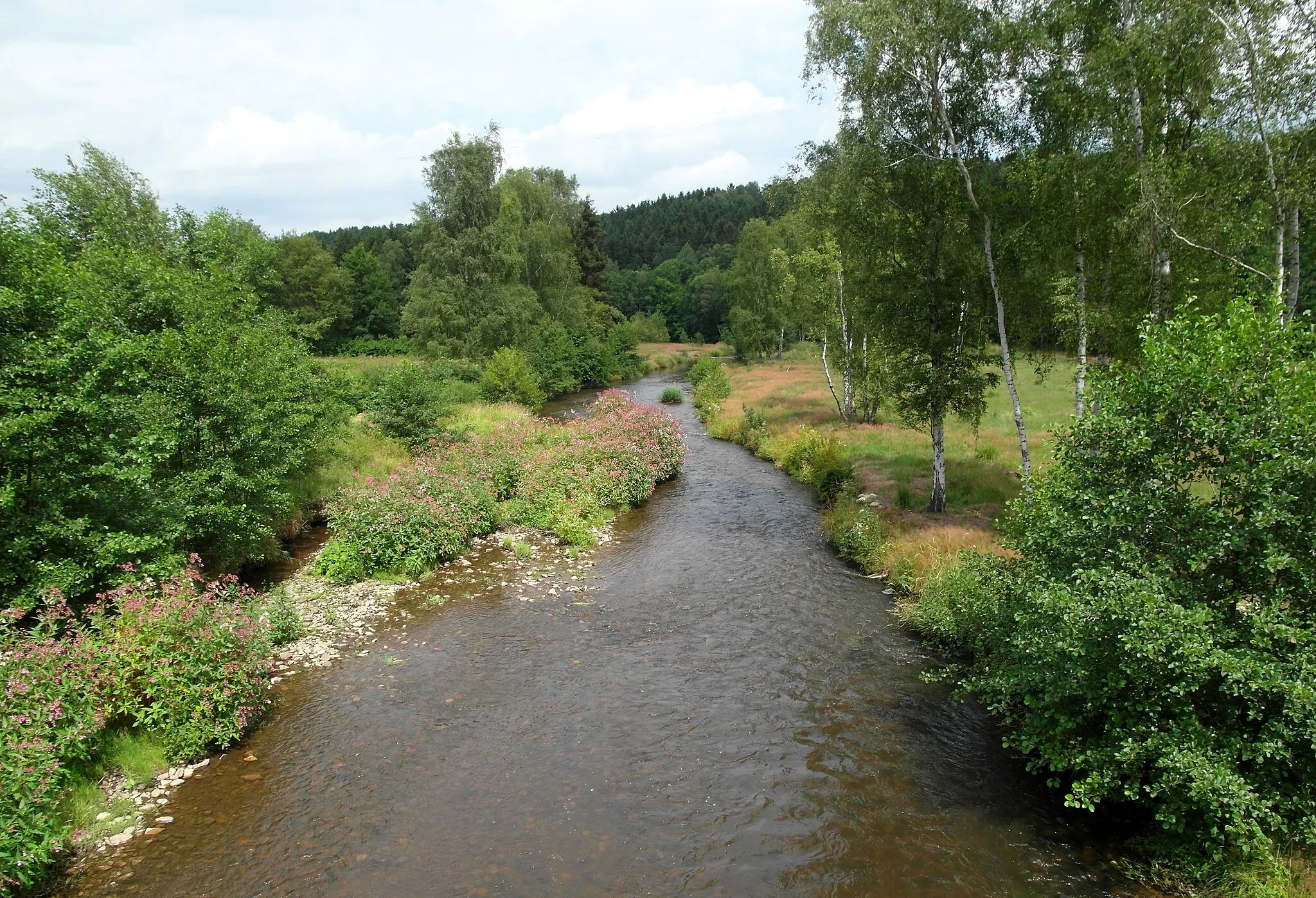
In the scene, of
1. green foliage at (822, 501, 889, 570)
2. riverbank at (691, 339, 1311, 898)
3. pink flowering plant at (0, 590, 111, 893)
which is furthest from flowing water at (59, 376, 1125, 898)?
green foliage at (822, 501, 889, 570)

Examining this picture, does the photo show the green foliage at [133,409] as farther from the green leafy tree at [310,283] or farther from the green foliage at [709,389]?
the green leafy tree at [310,283]

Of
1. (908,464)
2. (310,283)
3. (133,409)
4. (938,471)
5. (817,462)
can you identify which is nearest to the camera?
(133,409)

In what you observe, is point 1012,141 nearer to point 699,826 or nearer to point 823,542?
point 823,542

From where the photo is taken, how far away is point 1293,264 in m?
12.6

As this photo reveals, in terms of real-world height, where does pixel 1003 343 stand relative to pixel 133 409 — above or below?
above

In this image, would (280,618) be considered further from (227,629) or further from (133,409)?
(133,409)

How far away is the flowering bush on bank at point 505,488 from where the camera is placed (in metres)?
18.8

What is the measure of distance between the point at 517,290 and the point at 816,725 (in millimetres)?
42665

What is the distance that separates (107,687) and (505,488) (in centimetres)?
1524

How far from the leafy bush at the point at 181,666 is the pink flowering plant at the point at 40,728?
38cm

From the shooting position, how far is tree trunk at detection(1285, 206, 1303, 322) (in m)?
12.2

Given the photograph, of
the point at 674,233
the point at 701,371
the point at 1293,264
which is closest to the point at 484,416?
the point at 701,371

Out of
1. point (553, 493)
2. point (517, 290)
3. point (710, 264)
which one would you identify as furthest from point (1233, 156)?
point (710, 264)

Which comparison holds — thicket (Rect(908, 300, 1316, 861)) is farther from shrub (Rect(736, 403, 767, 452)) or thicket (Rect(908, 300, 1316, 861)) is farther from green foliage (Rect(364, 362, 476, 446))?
shrub (Rect(736, 403, 767, 452))
